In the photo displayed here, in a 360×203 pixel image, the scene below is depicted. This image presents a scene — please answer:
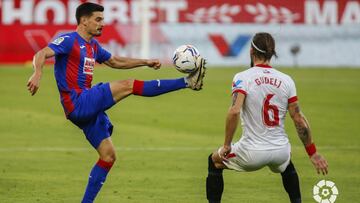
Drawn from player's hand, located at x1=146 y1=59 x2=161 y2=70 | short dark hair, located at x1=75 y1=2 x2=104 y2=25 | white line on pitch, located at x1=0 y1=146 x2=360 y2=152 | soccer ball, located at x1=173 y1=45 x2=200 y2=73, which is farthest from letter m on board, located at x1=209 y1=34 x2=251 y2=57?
soccer ball, located at x1=173 y1=45 x2=200 y2=73

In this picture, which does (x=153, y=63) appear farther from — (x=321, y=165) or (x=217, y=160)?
(x=321, y=165)

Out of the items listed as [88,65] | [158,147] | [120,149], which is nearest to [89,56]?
[88,65]

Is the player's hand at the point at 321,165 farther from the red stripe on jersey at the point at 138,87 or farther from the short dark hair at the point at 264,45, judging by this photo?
the red stripe on jersey at the point at 138,87

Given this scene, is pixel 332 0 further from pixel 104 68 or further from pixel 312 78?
pixel 104 68

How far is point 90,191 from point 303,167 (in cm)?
576

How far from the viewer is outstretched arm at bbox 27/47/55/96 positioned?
10.3 meters

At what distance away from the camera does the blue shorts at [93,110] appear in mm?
11016

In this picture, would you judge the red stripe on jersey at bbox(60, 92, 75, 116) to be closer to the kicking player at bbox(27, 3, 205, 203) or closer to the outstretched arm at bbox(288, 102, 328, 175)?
the kicking player at bbox(27, 3, 205, 203)

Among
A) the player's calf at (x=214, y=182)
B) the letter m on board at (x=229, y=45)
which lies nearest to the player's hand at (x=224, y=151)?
the player's calf at (x=214, y=182)

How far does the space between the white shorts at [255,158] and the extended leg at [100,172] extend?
60.7 inches

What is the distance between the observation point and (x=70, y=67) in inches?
441

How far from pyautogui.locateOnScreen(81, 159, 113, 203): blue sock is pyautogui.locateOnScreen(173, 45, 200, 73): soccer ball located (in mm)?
1482

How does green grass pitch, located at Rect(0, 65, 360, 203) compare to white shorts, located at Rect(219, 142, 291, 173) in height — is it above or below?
below

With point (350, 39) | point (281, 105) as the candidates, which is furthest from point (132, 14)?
point (281, 105)
